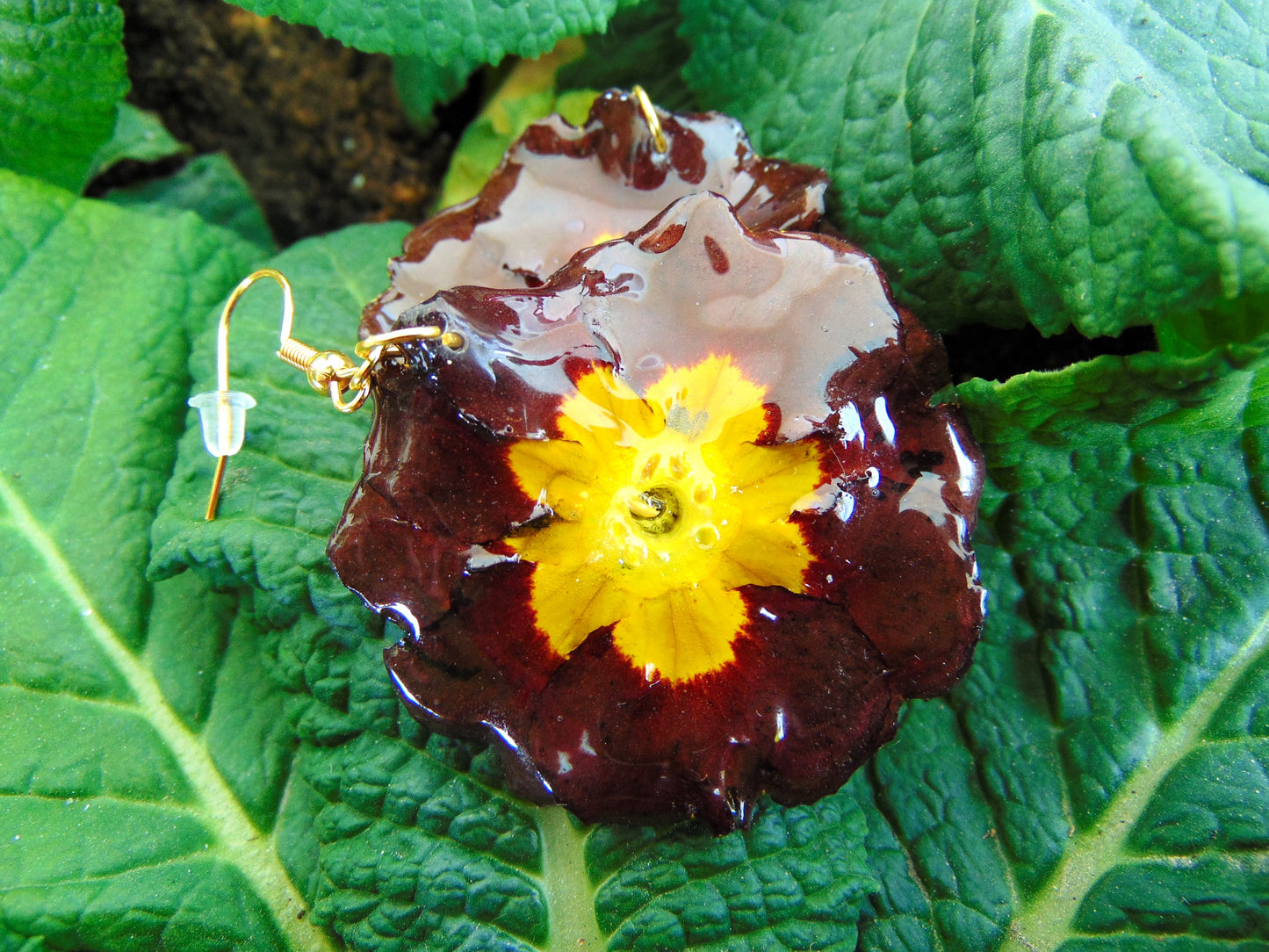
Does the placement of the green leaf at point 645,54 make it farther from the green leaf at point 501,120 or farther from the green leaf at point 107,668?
the green leaf at point 107,668

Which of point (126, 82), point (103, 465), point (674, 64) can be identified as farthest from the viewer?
point (674, 64)

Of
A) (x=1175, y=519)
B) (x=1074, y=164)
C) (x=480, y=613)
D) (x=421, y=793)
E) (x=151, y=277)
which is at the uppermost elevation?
(x=1074, y=164)

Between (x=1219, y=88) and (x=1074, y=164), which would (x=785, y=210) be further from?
(x=1219, y=88)

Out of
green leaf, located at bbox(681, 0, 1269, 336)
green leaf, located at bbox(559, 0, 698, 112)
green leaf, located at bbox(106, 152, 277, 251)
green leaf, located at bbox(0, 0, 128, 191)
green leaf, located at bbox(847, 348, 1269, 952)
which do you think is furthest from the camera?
green leaf, located at bbox(106, 152, 277, 251)

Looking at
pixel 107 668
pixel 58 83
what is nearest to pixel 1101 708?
pixel 107 668

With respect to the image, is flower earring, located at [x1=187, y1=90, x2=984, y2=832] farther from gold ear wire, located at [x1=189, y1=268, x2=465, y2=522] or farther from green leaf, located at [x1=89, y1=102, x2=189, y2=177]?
green leaf, located at [x1=89, y1=102, x2=189, y2=177]

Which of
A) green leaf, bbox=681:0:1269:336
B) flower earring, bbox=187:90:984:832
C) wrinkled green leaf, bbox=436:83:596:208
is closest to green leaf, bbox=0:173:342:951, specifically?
flower earring, bbox=187:90:984:832

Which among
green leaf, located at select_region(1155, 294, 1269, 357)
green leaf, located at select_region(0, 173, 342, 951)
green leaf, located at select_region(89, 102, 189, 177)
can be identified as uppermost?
green leaf, located at select_region(1155, 294, 1269, 357)

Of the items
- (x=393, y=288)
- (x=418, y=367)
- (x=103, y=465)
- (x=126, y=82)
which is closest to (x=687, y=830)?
(x=418, y=367)
